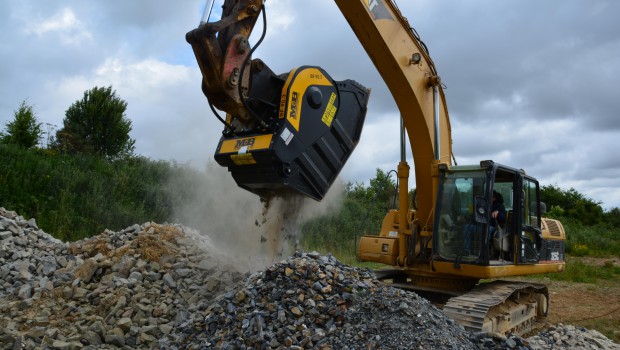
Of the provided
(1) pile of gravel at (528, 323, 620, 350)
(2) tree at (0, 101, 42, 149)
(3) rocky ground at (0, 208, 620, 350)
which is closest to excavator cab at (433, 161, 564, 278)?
(1) pile of gravel at (528, 323, 620, 350)

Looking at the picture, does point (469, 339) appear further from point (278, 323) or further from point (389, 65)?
point (389, 65)

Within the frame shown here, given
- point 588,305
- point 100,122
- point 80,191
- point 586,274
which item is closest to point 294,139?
point 588,305

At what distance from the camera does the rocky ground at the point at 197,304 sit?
4.46 metres

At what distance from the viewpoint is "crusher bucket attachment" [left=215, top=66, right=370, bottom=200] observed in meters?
5.19

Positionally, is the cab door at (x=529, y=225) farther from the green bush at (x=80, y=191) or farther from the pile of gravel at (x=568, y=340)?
the green bush at (x=80, y=191)

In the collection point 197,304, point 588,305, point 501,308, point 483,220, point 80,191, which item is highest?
point 80,191

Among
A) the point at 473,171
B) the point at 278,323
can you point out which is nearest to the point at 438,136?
the point at 473,171

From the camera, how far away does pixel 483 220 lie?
18.0 ft

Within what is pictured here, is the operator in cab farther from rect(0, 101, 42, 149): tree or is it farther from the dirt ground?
rect(0, 101, 42, 149): tree

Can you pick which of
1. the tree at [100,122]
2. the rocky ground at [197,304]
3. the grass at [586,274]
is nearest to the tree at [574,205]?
the grass at [586,274]

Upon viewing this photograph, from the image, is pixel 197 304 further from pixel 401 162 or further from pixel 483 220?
pixel 483 220

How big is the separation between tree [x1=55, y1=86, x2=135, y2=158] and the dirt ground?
15.3 metres

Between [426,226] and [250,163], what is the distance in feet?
8.14

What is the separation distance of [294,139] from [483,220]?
2.06m
